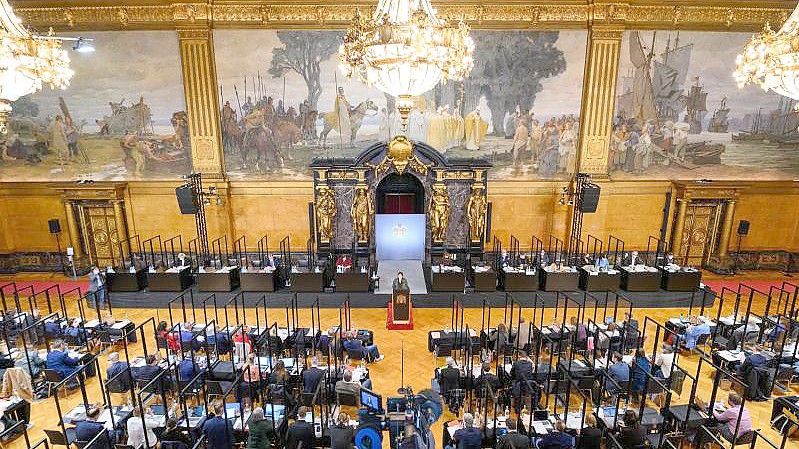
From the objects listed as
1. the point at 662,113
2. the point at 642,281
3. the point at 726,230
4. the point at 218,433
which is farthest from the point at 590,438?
the point at 726,230

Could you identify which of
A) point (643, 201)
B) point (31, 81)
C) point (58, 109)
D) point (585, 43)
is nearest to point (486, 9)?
point (585, 43)

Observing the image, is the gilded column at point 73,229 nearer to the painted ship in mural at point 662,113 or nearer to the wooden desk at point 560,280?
the wooden desk at point 560,280

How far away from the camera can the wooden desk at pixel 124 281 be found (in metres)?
13.6

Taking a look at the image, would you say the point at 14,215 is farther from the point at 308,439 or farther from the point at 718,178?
the point at 718,178

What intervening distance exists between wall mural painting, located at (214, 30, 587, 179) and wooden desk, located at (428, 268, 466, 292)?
4.50 metres

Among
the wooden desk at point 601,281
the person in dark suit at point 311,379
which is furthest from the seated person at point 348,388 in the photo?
the wooden desk at point 601,281

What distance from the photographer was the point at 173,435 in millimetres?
6809

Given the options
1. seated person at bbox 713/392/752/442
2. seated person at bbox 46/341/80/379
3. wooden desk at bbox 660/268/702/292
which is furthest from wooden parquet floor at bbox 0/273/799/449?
seated person at bbox 713/392/752/442

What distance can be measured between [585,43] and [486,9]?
11.3 ft

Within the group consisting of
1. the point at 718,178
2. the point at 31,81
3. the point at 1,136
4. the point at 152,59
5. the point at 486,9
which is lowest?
the point at 718,178

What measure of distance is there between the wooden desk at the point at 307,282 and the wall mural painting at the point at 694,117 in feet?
35.0

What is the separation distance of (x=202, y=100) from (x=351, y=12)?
5.73m

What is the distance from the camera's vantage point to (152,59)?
1482 centimetres

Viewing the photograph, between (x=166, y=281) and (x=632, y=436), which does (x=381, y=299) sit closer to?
(x=166, y=281)
